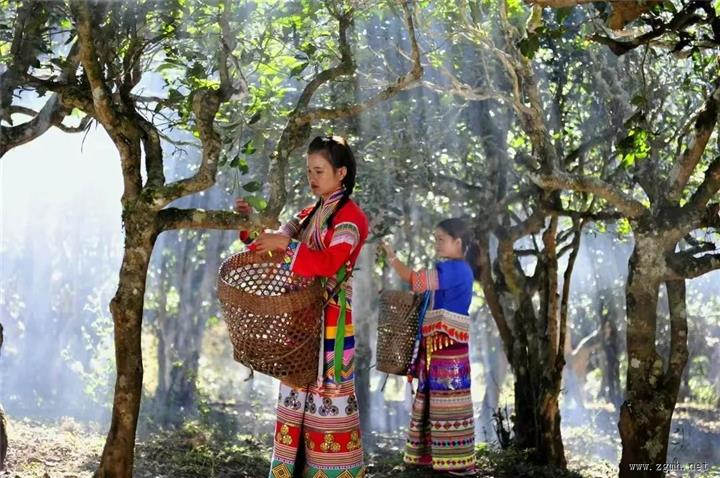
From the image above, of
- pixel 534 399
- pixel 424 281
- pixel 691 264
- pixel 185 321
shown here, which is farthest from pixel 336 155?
pixel 185 321

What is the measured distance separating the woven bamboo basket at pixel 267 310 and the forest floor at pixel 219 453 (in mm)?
2348

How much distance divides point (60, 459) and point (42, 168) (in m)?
10.3

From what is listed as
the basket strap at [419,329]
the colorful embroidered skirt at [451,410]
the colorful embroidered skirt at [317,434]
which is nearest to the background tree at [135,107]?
the colorful embroidered skirt at [317,434]

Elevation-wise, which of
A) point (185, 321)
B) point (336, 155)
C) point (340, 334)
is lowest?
point (340, 334)

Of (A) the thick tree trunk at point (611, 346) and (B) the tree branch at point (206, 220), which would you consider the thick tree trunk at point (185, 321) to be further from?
(B) the tree branch at point (206, 220)

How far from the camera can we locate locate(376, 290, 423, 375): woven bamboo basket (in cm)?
734

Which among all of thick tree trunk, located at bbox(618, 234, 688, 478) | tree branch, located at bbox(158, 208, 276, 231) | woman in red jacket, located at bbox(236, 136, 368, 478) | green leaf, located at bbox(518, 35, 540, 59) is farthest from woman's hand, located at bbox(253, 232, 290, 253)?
thick tree trunk, located at bbox(618, 234, 688, 478)

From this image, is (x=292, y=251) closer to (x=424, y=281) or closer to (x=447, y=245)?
(x=424, y=281)

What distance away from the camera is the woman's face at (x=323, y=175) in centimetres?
509

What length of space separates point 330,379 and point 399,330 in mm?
2324

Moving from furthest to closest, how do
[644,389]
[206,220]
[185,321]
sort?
[185,321], [644,389], [206,220]

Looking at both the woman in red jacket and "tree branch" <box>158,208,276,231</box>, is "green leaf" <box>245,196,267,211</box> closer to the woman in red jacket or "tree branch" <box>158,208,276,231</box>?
"tree branch" <box>158,208,276,231</box>

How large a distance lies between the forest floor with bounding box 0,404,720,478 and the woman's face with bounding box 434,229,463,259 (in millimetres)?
1584

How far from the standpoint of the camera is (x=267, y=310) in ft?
15.6
